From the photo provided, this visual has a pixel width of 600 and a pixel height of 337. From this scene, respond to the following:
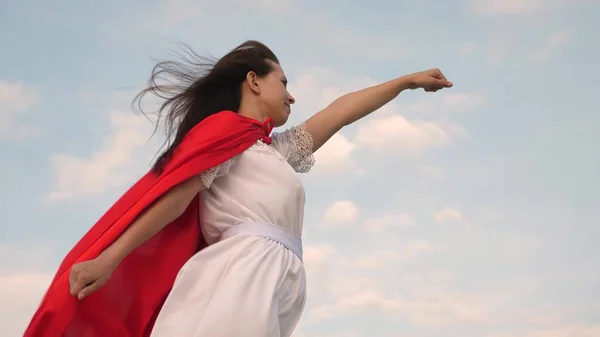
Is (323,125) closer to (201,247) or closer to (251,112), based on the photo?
(251,112)

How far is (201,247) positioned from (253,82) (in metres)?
0.73

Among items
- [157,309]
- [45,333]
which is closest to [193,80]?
[157,309]

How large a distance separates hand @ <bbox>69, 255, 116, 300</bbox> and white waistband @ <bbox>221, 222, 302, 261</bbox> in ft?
1.49

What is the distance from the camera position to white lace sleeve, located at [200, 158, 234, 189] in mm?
2803

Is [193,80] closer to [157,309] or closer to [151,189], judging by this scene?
[151,189]

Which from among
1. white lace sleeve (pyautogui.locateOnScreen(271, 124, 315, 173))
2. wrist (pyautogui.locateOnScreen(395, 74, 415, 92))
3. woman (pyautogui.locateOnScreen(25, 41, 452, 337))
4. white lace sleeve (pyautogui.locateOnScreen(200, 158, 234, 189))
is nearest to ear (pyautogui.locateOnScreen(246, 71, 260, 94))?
woman (pyautogui.locateOnScreen(25, 41, 452, 337))

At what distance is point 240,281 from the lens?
259cm

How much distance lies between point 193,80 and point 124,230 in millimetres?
897

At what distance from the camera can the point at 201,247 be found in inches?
117

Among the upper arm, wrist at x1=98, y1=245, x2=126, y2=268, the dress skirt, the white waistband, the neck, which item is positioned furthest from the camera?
the upper arm

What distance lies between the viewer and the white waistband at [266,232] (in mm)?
2775

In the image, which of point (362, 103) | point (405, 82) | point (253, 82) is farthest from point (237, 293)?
point (405, 82)

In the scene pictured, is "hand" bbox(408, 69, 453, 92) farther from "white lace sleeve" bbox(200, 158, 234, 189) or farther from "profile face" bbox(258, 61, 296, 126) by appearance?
"white lace sleeve" bbox(200, 158, 234, 189)

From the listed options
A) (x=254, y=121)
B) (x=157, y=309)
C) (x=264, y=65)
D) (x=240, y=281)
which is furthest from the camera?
(x=264, y=65)
